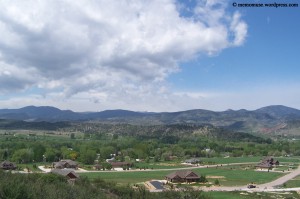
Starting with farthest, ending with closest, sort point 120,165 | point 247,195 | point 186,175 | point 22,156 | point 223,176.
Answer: point 22,156 < point 120,165 < point 223,176 < point 186,175 < point 247,195

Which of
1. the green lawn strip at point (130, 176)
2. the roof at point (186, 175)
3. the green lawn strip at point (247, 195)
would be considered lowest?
the green lawn strip at point (130, 176)

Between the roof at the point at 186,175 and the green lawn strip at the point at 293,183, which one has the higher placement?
the roof at the point at 186,175

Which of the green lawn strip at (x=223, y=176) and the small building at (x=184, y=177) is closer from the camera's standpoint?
the green lawn strip at (x=223, y=176)

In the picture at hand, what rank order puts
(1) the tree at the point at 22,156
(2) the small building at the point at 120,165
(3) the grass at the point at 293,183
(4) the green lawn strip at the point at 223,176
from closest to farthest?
(3) the grass at the point at 293,183 < (4) the green lawn strip at the point at 223,176 < (2) the small building at the point at 120,165 < (1) the tree at the point at 22,156

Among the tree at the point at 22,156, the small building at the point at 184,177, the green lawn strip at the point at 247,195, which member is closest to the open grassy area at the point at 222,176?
the small building at the point at 184,177

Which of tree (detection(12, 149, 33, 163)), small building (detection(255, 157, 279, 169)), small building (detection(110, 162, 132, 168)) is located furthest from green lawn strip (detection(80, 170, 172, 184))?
tree (detection(12, 149, 33, 163))

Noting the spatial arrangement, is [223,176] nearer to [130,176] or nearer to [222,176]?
[222,176]

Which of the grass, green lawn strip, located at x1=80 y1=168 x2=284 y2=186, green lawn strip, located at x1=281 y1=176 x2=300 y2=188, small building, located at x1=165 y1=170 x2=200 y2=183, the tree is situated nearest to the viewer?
green lawn strip, located at x1=281 y1=176 x2=300 y2=188

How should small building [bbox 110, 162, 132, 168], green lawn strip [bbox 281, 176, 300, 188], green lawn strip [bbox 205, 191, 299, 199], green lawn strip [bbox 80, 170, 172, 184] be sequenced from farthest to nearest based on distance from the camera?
1. small building [bbox 110, 162, 132, 168]
2. green lawn strip [bbox 80, 170, 172, 184]
3. green lawn strip [bbox 281, 176, 300, 188]
4. green lawn strip [bbox 205, 191, 299, 199]

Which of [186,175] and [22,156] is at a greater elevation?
[22,156]

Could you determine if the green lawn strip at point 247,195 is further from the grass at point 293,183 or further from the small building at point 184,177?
the small building at point 184,177

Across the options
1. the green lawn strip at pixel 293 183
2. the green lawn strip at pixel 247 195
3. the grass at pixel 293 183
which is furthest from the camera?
the grass at pixel 293 183

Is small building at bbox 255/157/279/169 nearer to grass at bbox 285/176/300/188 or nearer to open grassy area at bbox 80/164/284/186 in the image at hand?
open grassy area at bbox 80/164/284/186

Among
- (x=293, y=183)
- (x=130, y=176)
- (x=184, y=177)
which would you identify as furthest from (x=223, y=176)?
(x=130, y=176)
